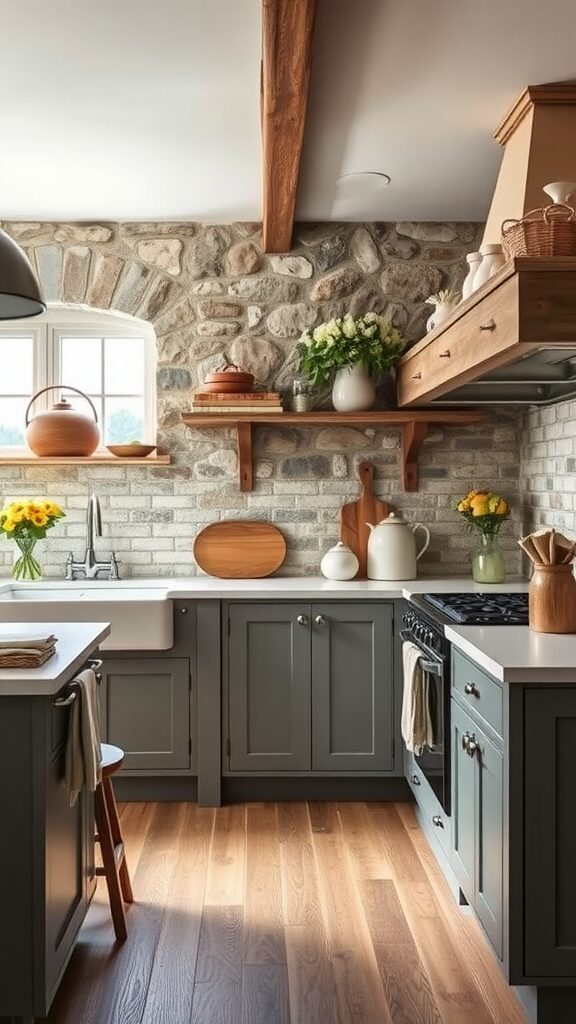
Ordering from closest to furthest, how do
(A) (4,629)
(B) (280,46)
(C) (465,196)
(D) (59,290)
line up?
1. (B) (280,46)
2. (A) (4,629)
3. (C) (465,196)
4. (D) (59,290)

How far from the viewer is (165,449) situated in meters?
4.51

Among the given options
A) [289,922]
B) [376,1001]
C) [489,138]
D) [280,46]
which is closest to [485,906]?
[376,1001]

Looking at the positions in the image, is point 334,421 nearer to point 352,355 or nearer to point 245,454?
point 352,355

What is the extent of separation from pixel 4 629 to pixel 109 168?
2049mm

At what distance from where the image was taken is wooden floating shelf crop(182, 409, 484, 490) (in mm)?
4230

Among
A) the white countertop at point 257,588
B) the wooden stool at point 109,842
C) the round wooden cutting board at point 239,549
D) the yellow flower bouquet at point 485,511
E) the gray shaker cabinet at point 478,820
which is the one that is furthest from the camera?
the round wooden cutting board at point 239,549

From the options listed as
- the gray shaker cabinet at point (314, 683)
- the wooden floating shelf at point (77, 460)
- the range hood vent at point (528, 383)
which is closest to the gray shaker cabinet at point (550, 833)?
the range hood vent at point (528, 383)

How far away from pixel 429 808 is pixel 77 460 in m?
2.23

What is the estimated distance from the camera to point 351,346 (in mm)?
4238

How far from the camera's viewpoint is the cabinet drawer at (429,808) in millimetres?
3094

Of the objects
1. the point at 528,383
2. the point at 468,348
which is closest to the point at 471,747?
the point at 468,348

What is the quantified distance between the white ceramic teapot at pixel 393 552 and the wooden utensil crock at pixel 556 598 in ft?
4.80

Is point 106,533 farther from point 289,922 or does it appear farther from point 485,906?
point 485,906

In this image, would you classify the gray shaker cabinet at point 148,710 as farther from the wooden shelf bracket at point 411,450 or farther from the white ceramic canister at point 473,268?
the white ceramic canister at point 473,268
